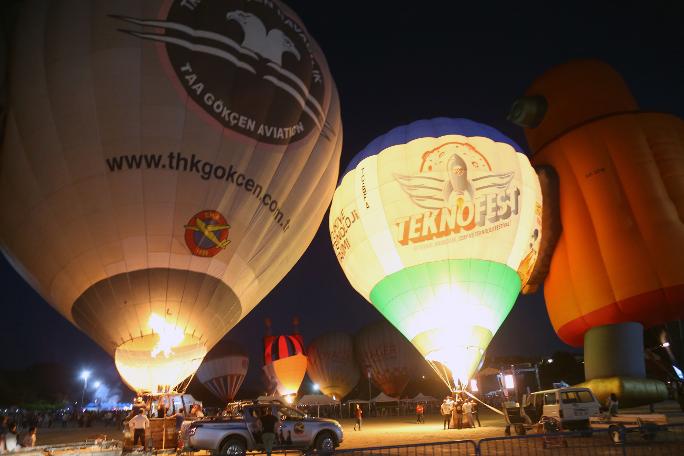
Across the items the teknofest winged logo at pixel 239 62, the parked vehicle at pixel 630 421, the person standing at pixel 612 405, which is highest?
the teknofest winged logo at pixel 239 62

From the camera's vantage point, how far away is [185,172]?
39.8 feet

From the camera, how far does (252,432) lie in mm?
10102

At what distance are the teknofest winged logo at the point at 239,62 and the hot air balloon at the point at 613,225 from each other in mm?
8800

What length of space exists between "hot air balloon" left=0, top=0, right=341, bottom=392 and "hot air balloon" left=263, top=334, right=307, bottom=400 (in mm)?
29444

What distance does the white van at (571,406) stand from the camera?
11414mm

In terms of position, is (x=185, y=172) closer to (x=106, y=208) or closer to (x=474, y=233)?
(x=106, y=208)

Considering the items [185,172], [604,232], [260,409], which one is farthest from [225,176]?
[604,232]

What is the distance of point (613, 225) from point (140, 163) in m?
13.1

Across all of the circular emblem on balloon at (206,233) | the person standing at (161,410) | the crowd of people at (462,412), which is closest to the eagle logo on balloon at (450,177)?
the circular emblem on balloon at (206,233)

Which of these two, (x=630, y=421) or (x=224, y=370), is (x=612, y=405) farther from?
(x=224, y=370)

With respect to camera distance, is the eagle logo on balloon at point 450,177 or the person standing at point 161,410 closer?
the person standing at point 161,410

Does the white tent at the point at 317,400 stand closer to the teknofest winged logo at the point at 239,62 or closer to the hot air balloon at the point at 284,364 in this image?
the hot air balloon at the point at 284,364

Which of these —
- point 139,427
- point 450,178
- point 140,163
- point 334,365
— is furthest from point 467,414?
point 334,365

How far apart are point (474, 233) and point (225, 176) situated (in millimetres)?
7077
